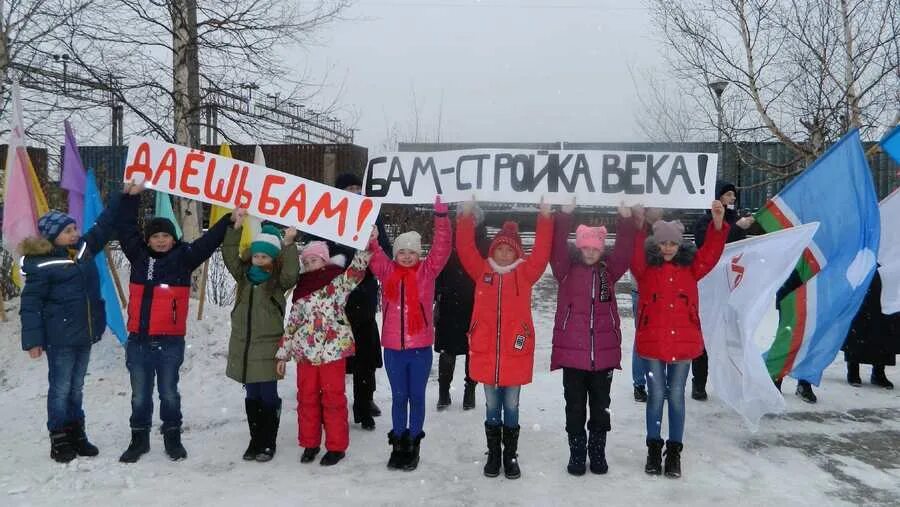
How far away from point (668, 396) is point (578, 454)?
0.74 m

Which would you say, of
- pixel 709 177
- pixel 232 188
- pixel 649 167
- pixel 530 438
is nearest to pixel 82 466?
pixel 232 188

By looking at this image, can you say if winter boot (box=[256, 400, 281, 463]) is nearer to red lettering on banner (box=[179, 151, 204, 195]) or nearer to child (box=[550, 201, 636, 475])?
red lettering on banner (box=[179, 151, 204, 195])

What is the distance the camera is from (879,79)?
12.5 metres

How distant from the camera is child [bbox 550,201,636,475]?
13.4 ft

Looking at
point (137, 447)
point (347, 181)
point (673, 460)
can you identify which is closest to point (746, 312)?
point (673, 460)

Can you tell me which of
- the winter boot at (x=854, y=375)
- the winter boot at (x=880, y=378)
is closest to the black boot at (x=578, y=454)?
the winter boot at (x=854, y=375)

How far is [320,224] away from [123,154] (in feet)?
46.8

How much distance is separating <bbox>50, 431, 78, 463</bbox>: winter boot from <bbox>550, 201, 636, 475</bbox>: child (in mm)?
3435

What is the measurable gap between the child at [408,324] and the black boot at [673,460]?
5.53 ft

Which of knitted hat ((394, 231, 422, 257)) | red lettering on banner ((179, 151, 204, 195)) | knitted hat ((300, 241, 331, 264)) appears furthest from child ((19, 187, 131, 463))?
knitted hat ((394, 231, 422, 257))

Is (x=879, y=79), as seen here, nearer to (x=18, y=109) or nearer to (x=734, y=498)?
(x=734, y=498)

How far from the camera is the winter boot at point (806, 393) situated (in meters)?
5.88

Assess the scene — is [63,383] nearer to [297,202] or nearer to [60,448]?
[60,448]

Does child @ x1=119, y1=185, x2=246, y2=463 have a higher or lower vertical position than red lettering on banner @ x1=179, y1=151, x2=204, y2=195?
lower
